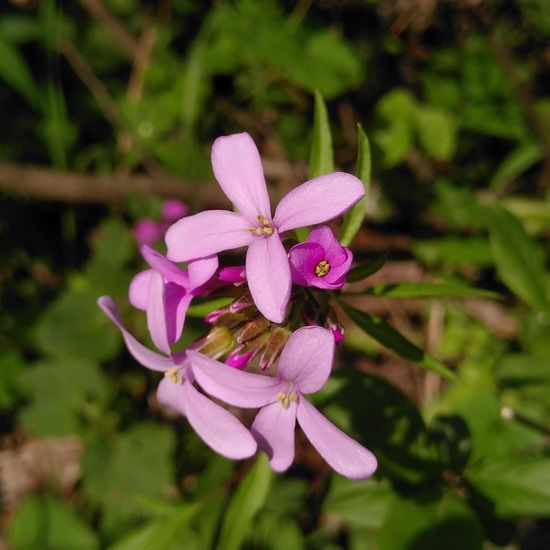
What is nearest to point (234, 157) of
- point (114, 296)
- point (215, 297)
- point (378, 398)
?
point (215, 297)

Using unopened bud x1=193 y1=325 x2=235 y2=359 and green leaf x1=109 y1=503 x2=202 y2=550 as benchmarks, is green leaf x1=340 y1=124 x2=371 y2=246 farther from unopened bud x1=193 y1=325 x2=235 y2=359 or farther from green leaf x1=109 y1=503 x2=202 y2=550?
green leaf x1=109 y1=503 x2=202 y2=550

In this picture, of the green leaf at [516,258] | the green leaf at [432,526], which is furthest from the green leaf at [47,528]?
the green leaf at [516,258]

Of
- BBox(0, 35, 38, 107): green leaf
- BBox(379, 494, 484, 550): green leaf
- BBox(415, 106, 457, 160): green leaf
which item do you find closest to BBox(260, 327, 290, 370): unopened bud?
BBox(379, 494, 484, 550): green leaf

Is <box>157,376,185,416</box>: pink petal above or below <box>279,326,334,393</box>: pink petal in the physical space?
below

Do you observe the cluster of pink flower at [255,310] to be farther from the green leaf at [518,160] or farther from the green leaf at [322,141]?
the green leaf at [518,160]

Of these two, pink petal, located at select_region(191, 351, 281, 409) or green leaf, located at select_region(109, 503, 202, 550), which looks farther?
green leaf, located at select_region(109, 503, 202, 550)

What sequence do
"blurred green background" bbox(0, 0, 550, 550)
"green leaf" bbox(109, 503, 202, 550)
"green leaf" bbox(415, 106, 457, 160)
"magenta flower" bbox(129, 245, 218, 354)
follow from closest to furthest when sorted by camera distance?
1. "magenta flower" bbox(129, 245, 218, 354)
2. "green leaf" bbox(109, 503, 202, 550)
3. "blurred green background" bbox(0, 0, 550, 550)
4. "green leaf" bbox(415, 106, 457, 160)

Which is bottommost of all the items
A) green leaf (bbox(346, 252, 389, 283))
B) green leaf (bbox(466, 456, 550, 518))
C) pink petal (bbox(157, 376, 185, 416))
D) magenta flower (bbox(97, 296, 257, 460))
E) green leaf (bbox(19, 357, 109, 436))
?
green leaf (bbox(19, 357, 109, 436))

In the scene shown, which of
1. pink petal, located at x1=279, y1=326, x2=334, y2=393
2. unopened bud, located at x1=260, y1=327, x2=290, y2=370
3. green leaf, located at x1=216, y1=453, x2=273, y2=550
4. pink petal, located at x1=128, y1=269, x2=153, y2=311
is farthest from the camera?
green leaf, located at x1=216, y1=453, x2=273, y2=550

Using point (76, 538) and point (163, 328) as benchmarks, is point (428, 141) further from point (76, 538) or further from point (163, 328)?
point (76, 538)
